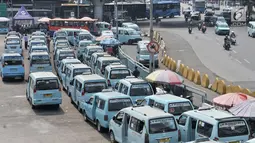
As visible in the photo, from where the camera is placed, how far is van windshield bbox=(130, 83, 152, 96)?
74.3 feet

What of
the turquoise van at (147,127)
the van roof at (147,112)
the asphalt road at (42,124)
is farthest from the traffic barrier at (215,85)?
the turquoise van at (147,127)

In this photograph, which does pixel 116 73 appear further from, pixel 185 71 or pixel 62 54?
pixel 62 54

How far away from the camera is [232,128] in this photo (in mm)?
15727

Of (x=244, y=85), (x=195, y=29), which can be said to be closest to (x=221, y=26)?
(x=195, y=29)

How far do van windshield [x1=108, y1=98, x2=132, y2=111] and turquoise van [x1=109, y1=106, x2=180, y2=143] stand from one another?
2329 mm

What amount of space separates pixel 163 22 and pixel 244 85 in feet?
171

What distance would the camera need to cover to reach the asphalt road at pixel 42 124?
64.0 feet

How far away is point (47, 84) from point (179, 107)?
7666 mm

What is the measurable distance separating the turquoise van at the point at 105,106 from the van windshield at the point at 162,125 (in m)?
3.71

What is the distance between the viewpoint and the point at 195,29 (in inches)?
2803

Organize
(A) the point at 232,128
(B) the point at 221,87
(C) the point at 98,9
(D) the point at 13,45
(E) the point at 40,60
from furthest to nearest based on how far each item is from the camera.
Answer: (C) the point at 98,9, (D) the point at 13,45, (E) the point at 40,60, (B) the point at 221,87, (A) the point at 232,128

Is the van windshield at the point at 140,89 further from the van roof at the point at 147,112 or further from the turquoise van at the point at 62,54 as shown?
the turquoise van at the point at 62,54

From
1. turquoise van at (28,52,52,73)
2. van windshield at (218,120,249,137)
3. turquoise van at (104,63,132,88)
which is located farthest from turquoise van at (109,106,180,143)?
turquoise van at (28,52,52,73)

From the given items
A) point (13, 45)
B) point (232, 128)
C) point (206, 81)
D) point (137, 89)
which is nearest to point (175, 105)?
point (232, 128)
